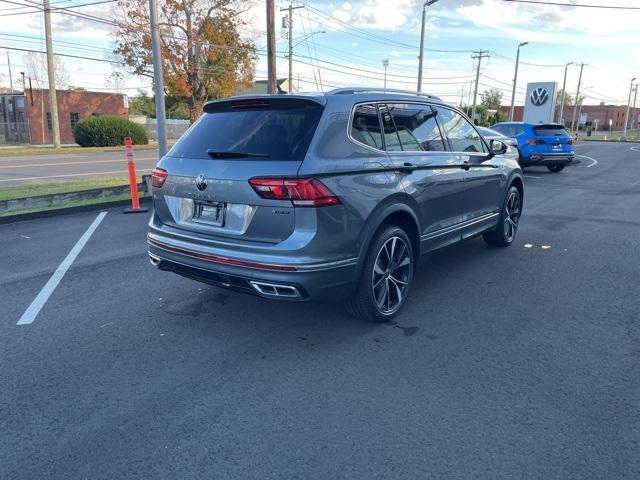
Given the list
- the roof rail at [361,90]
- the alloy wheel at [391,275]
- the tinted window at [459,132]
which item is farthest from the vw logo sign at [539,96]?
the alloy wheel at [391,275]

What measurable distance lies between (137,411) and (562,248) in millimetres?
5831

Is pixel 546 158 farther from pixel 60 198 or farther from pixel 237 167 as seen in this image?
pixel 237 167

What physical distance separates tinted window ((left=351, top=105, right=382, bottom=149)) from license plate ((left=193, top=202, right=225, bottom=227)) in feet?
3.73

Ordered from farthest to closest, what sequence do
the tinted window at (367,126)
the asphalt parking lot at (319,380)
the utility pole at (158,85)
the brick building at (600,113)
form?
the brick building at (600,113)
the utility pole at (158,85)
the tinted window at (367,126)
the asphalt parking lot at (319,380)

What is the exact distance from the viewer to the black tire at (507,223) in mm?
6456

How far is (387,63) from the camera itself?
7669 cm

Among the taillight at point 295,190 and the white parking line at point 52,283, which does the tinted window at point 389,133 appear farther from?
the white parking line at point 52,283

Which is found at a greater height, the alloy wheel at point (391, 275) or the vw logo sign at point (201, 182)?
the vw logo sign at point (201, 182)

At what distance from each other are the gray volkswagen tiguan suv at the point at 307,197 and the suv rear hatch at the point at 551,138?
514 inches

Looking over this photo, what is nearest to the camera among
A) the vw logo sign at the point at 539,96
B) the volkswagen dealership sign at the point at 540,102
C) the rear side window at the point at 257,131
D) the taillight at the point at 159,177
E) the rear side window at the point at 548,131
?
the rear side window at the point at 257,131

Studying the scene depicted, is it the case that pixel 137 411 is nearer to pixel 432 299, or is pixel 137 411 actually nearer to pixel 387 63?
pixel 432 299

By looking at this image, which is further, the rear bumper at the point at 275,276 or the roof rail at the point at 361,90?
the roof rail at the point at 361,90

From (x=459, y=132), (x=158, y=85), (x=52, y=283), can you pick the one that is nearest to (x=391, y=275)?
(x=459, y=132)

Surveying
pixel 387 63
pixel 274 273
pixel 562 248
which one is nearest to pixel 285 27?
pixel 387 63
